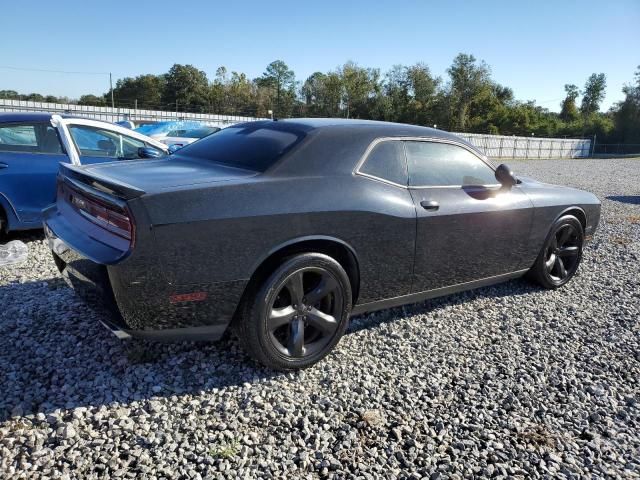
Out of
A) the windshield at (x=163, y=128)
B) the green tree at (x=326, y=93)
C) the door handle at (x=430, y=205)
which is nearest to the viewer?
the door handle at (x=430, y=205)

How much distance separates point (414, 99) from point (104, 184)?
267 ft

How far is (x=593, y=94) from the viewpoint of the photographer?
3497 inches

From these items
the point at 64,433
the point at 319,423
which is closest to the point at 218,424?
the point at 319,423

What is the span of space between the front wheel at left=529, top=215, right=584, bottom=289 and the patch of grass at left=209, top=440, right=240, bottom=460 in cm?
337

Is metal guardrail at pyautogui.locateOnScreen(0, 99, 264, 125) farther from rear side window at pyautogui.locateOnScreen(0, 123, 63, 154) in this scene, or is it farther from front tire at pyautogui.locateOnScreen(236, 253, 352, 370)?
front tire at pyautogui.locateOnScreen(236, 253, 352, 370)

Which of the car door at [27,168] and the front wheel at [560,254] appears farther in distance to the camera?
the car door at [27,168]

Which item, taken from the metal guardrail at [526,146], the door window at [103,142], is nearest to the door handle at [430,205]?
the door window at [103,142]

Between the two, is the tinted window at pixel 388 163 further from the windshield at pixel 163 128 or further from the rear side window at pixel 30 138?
the windshield at pixel 163 128

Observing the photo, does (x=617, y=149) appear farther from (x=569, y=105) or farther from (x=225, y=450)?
(x=225, y=450)

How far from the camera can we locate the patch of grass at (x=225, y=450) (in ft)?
7.22

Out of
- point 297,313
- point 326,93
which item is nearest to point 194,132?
point 297,313

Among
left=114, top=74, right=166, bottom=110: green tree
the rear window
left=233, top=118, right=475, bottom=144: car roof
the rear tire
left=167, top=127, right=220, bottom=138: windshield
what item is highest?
left=114, top=74, right=166, bottom=110: green tree

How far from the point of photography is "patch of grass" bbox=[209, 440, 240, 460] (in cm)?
220

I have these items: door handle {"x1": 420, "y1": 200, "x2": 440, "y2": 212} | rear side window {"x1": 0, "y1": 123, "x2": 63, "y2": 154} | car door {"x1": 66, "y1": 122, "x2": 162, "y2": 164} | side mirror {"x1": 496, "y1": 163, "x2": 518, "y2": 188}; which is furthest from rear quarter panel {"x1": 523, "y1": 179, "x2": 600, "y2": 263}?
rear side window {"x1": 0, "y1": 123, "x2": 63, "y2": 154}
